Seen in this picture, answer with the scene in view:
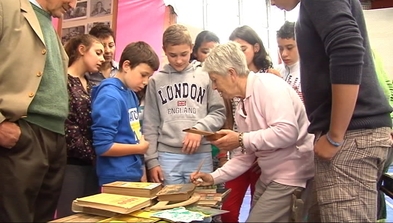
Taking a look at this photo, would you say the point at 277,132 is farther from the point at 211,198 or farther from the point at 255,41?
the point at 255,41

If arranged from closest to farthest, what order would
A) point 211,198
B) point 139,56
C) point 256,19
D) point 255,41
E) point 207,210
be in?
point 207,210 < point 211,198 < point 139,56 < point 255,41 < point 256,19

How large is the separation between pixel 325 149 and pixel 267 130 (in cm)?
28

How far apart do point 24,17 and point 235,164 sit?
1013mm

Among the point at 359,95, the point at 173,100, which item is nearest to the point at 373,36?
the point at 173,100

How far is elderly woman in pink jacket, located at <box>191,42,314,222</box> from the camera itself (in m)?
1.41

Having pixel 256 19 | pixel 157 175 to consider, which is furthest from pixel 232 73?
pixel 256 19

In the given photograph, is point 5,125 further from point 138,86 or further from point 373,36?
point 373,36

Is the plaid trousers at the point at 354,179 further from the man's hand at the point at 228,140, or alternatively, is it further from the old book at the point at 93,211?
the old book at the point at 93,211


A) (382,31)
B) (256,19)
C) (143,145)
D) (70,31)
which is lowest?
(143,145)

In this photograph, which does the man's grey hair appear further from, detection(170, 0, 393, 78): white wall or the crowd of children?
detection(170, 0, 393, 78): white wall

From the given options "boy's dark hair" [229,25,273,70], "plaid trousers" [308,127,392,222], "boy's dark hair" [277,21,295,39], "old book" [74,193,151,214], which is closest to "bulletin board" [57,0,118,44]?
"boy's dark hair" [229,25,273,70]

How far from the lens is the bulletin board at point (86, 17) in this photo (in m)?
3.54

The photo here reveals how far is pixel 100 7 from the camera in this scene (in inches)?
141

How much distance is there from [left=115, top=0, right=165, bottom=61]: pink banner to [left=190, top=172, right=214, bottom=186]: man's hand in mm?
2656
